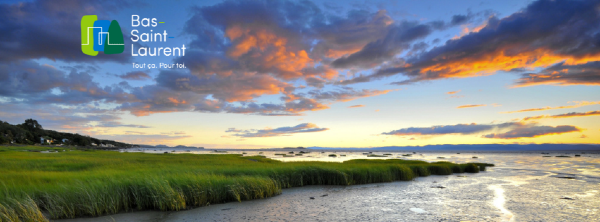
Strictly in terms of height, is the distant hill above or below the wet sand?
above

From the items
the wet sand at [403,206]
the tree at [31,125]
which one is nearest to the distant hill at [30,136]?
the tree at [31,125]

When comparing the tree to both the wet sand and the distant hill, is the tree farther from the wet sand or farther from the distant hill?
the wet sand

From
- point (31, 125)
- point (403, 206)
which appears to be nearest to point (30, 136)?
point (31, 125)

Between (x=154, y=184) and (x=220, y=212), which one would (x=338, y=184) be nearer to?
(x=220, y=212)

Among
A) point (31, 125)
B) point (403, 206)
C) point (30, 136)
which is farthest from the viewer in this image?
point (31, 125)

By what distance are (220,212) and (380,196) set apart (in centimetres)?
894

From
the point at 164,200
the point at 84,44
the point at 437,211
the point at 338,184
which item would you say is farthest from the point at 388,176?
the point at 84,44

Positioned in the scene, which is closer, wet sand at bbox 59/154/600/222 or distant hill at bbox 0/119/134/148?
wet sand at bbox 59/154/600/222

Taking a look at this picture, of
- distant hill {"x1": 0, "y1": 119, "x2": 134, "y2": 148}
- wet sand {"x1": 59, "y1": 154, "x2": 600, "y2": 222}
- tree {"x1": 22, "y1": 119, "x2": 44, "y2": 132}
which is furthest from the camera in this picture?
tree {"x1": 22, "y1": 119, "x2": 44, "y2": 132}

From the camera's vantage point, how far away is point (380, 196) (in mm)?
16375

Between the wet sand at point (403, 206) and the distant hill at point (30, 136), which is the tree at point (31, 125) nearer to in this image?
the distant hill at point (30, 136)

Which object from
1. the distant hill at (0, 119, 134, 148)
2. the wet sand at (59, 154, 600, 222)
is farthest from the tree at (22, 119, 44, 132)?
the wet sand at (59, 154, 600, 222)

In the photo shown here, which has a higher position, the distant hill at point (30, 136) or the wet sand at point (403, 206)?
the distant hill at point (30, 136)

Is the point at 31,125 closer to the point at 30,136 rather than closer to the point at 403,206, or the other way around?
the point at 30,136
